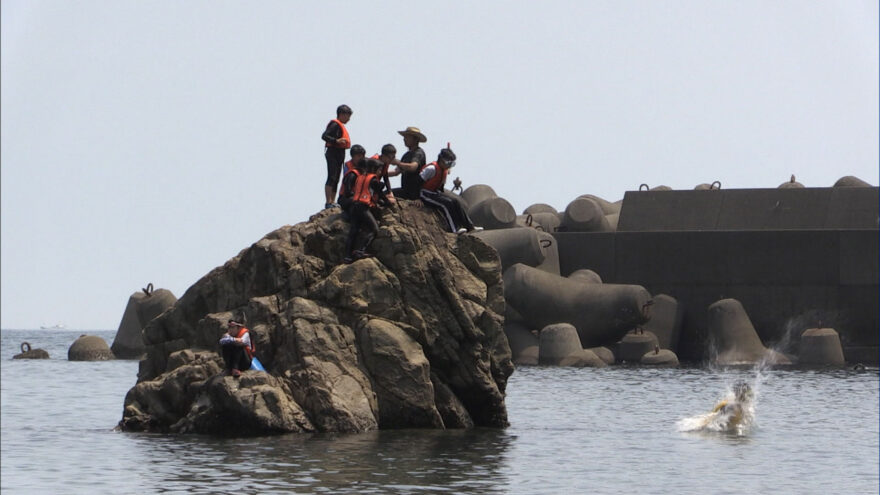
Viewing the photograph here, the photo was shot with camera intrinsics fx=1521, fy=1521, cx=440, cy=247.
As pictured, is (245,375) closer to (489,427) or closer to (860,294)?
(489,427)

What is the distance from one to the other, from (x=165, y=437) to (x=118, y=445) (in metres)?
0.84

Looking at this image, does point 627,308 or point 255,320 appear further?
point 627,308

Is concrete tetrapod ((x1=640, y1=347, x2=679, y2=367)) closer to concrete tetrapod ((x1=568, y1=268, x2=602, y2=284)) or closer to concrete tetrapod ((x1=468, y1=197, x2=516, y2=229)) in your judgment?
concrete tetrapod ((x1=568, y1=268, x2=602, y2=284))

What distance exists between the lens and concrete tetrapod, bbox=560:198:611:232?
47219 mm

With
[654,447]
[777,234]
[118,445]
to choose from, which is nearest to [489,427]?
[654,447]

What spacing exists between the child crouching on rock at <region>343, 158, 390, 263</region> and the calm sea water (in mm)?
2772

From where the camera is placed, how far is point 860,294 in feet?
142

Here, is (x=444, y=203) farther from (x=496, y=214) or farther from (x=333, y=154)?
(x=496, y=214)

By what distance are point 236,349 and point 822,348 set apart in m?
24.6

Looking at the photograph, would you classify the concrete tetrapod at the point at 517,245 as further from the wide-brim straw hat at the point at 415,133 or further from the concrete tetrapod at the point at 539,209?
the wide-brim straw hat at the point at 415,133

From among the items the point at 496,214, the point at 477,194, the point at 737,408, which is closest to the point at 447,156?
the point at 737,408

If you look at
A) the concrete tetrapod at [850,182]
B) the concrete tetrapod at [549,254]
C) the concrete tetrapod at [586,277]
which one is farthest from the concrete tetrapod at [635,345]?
the concrete tetrapod at [850,182]

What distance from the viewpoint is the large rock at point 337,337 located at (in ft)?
71.4

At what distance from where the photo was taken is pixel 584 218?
155 ft
